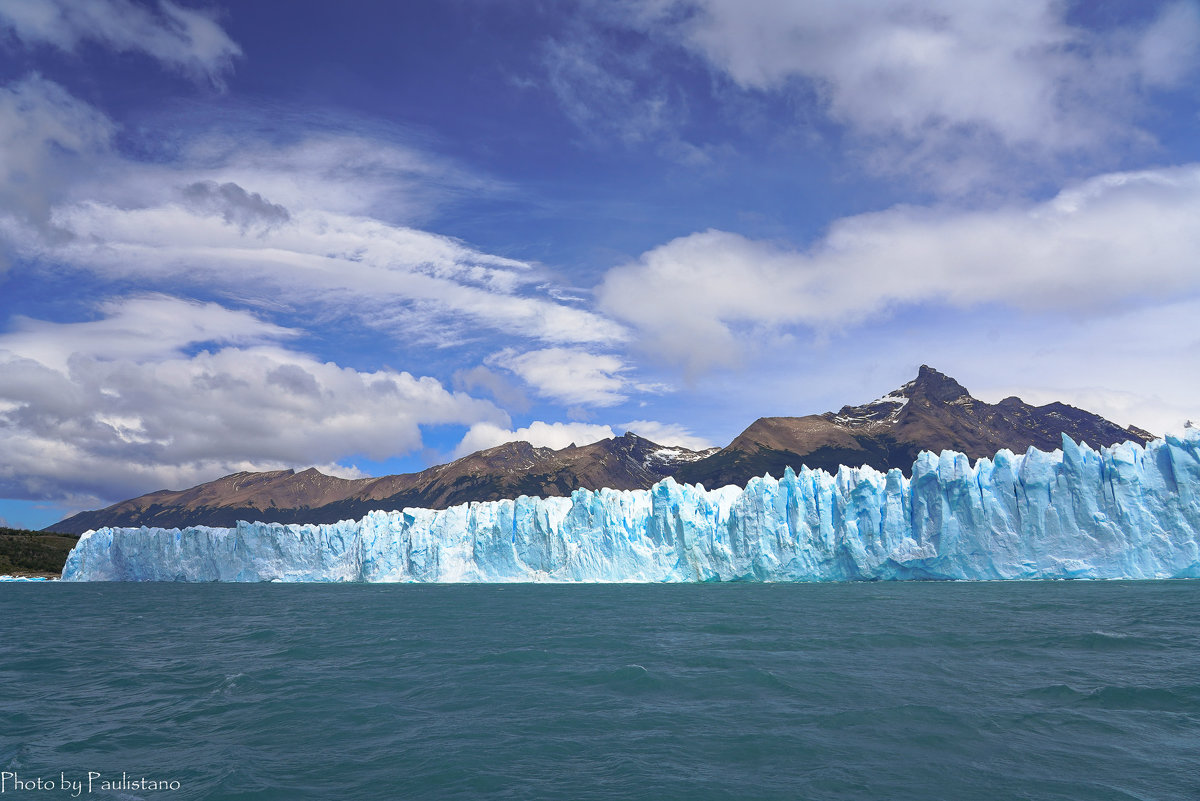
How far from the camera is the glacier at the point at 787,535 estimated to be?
39.5 m

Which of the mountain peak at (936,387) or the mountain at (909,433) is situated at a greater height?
the mountain peak at (936,387)

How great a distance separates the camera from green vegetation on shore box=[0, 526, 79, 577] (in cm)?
8906

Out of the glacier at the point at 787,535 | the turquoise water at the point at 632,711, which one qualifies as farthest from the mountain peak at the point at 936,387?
the turquoise water at the point at 632,711

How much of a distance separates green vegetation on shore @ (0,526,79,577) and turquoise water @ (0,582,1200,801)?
3461 inches

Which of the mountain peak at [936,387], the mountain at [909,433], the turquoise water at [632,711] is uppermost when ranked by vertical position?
the mountain peak at [936,387]

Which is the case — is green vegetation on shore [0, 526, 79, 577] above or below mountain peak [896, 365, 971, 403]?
below

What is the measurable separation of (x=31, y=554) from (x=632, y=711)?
11620cm

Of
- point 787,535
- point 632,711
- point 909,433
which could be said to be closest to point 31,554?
point 787,535

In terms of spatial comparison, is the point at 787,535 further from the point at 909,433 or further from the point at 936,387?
the point at 936,387

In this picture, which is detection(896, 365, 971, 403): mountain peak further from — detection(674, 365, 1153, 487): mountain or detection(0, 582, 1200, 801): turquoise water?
detection(0, 582, 1200, 801): turquoise water

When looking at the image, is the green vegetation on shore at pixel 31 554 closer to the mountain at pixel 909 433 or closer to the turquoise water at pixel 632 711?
the turquoise water at pixel 632 711

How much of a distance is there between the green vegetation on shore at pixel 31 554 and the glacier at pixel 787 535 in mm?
20083

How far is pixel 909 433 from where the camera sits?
175750 mm

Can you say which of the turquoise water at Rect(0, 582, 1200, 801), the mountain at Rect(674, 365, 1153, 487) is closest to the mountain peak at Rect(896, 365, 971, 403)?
the mountain at Rect(674, 365, 1153, 487)
